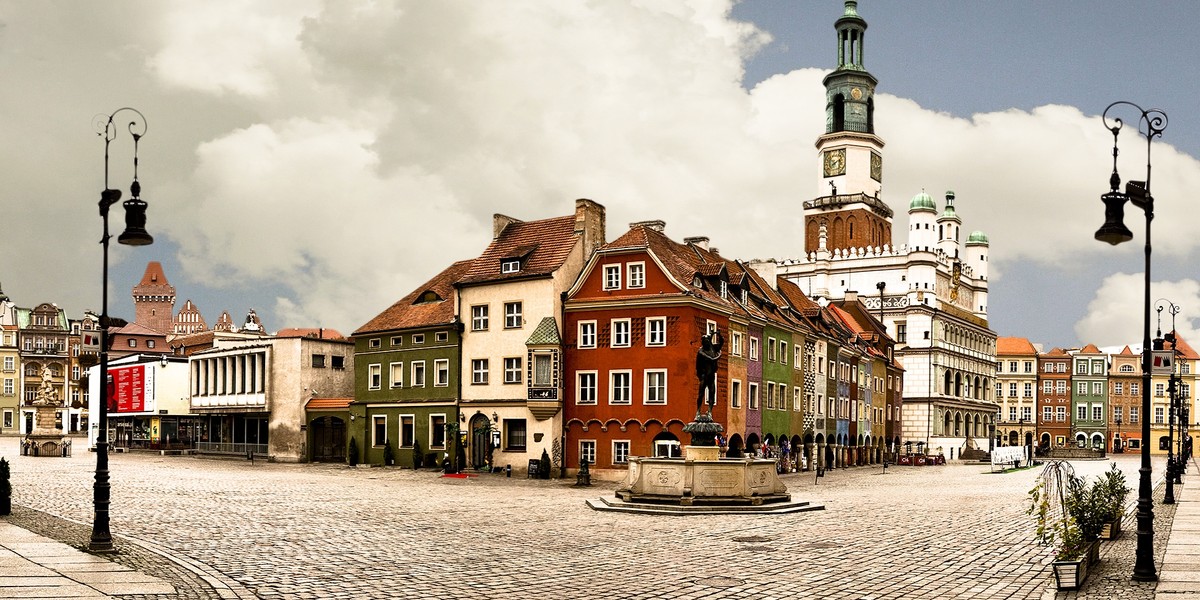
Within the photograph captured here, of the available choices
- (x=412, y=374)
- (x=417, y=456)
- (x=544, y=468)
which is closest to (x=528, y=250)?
(x=412, y=374)

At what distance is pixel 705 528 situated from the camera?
29156 mm

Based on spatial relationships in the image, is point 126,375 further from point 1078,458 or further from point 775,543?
point 1078,458

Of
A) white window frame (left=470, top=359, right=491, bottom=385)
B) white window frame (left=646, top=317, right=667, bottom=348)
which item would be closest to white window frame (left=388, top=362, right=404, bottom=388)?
white window frame (left=470, top=359, right=491, bottom=385)

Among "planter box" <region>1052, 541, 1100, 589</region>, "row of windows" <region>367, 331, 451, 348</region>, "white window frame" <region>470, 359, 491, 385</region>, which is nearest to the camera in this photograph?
"planter box" <region>1052, 541, 1100, 589</region>

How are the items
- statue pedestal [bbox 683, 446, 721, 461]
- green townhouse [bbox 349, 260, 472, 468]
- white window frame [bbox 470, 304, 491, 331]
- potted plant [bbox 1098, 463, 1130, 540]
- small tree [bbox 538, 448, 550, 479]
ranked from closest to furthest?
potted plant [bbox 1098, 463, 1130, 540] → statue pedestal [bbox 683, 446, 721, 461] → small tree [bbox 538, 448, 550, 479] → white window frame [bbox 470, 304, 491, 331] → green townhouse [bbox 349, 260, 472, 468]

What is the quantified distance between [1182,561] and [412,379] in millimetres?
45450

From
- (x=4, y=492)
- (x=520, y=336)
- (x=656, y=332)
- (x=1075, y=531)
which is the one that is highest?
(x=656, y=332)

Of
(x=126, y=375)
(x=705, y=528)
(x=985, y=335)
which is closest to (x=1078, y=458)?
(x=985, y=335)

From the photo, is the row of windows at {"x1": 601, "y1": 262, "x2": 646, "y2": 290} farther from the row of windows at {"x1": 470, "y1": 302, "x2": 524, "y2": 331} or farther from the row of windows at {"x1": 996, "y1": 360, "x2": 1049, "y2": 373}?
the row of windows at {"x1": 996, "y1": 360, "x2": 1049, "y2": 373}

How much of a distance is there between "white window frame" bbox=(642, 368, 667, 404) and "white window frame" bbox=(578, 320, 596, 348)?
3087 mm

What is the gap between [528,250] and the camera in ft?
193

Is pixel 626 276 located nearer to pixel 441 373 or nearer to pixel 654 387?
pixel 654 387

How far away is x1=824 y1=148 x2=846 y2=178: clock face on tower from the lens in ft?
467

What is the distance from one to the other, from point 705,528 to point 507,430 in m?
29.3
